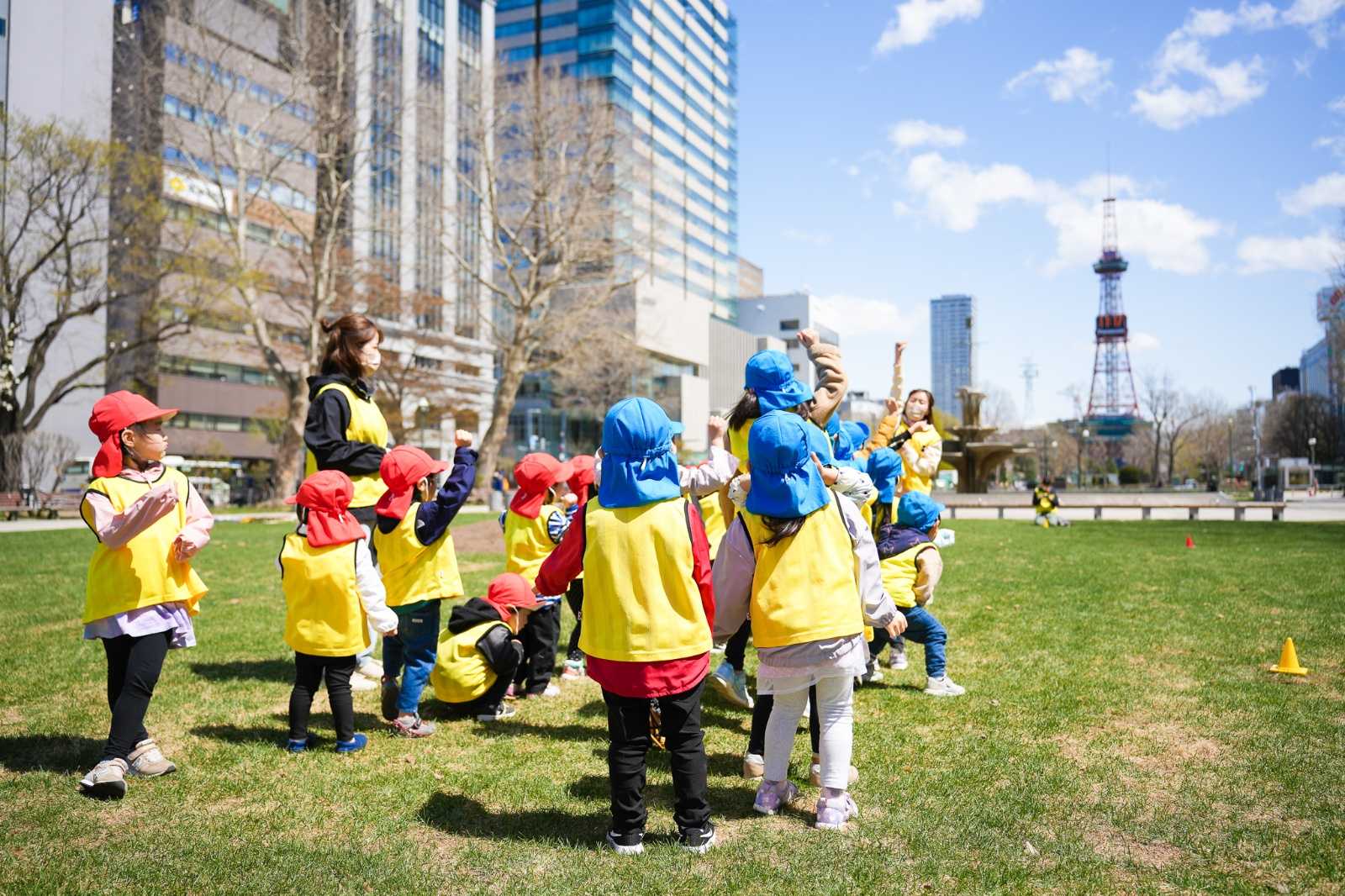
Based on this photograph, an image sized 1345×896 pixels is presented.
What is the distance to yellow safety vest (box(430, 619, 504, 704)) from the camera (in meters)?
5.68

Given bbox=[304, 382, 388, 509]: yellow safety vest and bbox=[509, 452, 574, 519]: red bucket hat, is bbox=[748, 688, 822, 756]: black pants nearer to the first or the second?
bbox=[509, 452, 574, 519]: red bucket hat

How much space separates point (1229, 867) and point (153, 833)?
455cm

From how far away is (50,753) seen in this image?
5.02m

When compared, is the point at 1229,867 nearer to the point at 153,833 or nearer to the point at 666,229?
the point at 153,833

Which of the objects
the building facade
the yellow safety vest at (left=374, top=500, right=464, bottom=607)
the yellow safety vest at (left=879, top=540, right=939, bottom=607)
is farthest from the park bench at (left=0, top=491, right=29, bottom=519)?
the building facade

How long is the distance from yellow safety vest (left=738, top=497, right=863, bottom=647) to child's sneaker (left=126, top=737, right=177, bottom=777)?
325cm

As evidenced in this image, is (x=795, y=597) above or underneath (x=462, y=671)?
above

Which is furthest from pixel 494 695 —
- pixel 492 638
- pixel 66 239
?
pixel 66 239

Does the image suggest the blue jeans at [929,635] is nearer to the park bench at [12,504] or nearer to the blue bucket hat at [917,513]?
the blue bucket hat at [917,513]

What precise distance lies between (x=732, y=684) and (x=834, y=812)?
205cm

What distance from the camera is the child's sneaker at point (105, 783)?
4.29 m

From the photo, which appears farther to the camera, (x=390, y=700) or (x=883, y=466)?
(x=883, y=466)

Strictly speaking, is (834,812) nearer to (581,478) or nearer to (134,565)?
(581,478)

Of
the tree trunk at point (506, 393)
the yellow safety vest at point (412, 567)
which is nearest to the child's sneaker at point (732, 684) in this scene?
the yellow safety vest at point (412, 567)
